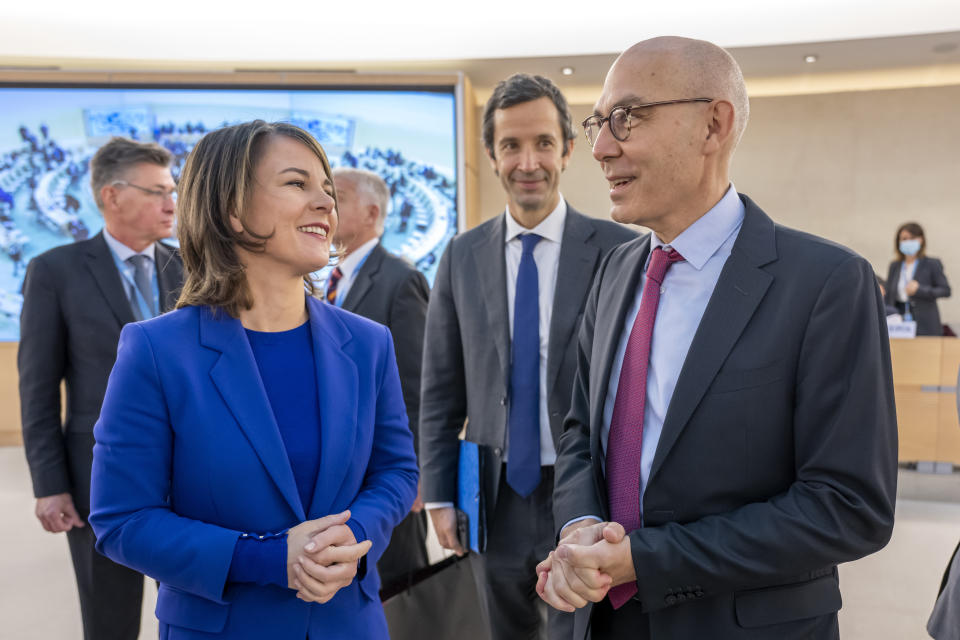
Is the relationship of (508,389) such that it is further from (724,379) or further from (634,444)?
(724,379)

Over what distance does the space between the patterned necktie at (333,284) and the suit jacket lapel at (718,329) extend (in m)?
2.09

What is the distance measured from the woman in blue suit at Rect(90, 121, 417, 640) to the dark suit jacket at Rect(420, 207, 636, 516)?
606 mm

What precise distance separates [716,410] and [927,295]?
6.72m

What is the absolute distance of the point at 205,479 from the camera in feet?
4.23

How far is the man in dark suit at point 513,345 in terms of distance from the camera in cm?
201

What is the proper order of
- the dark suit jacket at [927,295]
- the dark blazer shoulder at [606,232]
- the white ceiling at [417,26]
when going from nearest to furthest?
the dark blazer shoulder at [606,232]
the white ceiling at [417,26]
the dark suit jacket at [927,295]

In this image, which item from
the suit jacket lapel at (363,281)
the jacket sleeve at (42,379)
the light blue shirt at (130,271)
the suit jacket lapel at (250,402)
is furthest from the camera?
the suit jacket lapel at (363,281)

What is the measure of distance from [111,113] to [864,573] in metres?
7.33

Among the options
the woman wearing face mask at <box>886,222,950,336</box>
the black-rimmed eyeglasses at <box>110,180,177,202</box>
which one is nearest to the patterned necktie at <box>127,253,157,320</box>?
the black-rimmed eyeglasses at <box>110,180,177,202</box>

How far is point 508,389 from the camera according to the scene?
81.4 inches

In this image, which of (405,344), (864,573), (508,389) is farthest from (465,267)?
(864,573)

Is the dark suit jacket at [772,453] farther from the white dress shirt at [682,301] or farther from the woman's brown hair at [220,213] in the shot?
the woman's brown hair at [220,213]

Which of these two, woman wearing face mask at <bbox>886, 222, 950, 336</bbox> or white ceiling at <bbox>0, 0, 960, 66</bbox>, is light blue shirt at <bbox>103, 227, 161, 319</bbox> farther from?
woman wearing face mask at <bbox>886, 222, 950, 336</bbox>

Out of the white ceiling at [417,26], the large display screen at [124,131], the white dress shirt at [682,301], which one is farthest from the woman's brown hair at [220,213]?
the large display screen at [124,131]
